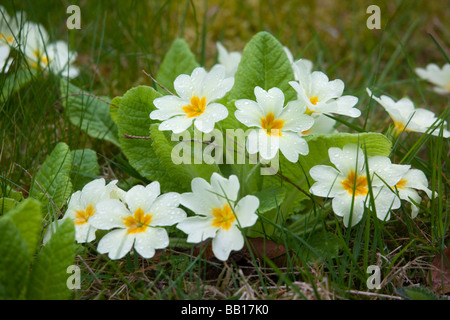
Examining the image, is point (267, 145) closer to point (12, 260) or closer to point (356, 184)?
point (356, 184)

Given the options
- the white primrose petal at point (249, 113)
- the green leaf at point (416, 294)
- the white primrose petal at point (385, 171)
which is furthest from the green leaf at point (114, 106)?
the green leaf at point (416, 294)

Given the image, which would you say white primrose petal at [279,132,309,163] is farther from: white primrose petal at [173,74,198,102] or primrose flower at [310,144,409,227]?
white primrose petal at [173,74,198,102]

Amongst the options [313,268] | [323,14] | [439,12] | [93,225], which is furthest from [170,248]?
[439,12]

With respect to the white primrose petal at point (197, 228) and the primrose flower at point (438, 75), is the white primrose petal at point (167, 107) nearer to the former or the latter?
the white primrose petal at point (197, 228)

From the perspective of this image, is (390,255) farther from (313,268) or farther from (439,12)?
(439,12)

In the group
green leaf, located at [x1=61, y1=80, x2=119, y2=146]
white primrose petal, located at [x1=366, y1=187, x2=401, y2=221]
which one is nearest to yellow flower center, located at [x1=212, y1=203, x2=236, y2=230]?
white primrose petal, located at [x1=366, y1=187, x2=401, y2=221]

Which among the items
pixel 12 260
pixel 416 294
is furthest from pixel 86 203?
pixel 416 294
